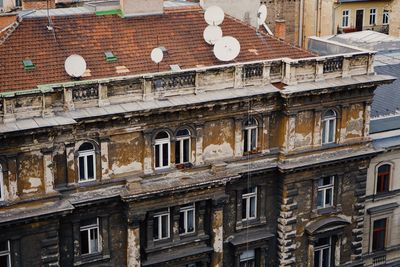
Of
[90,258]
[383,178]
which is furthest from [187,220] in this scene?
[383,178]

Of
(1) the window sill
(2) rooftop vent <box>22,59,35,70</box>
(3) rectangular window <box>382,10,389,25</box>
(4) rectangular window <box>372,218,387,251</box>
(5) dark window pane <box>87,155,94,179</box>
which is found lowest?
(4) rectangular window <box>372,218,387,251</box>

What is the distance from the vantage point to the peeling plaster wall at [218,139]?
42969mm

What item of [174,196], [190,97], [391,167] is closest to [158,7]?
[190,97]

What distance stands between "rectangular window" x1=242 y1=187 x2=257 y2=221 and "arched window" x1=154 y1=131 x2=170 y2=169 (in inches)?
214

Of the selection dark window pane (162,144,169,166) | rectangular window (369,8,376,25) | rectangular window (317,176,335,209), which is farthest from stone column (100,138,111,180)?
rectangular window (369,8,376,25)

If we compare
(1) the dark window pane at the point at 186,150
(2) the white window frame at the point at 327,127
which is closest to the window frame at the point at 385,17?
(2) the white window frame at the point at 327,127

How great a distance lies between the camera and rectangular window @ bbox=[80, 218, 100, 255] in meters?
40.9

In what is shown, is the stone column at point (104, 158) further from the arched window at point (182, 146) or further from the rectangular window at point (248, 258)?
the rectangular window at point (248, 258)

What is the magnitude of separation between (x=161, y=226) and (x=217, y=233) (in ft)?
10.5

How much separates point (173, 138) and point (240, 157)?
14.4 feet

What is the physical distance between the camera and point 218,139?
4334 centimetres

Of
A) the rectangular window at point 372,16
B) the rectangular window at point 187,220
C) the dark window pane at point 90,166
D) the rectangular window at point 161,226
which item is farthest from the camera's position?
the rectangular window at point 372,16

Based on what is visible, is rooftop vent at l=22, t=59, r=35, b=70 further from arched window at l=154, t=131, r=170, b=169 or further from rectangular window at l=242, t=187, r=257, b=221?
rectangular window at l=242, t=187, r=257, b=221

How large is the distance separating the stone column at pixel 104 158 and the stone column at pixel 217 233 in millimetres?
6185
